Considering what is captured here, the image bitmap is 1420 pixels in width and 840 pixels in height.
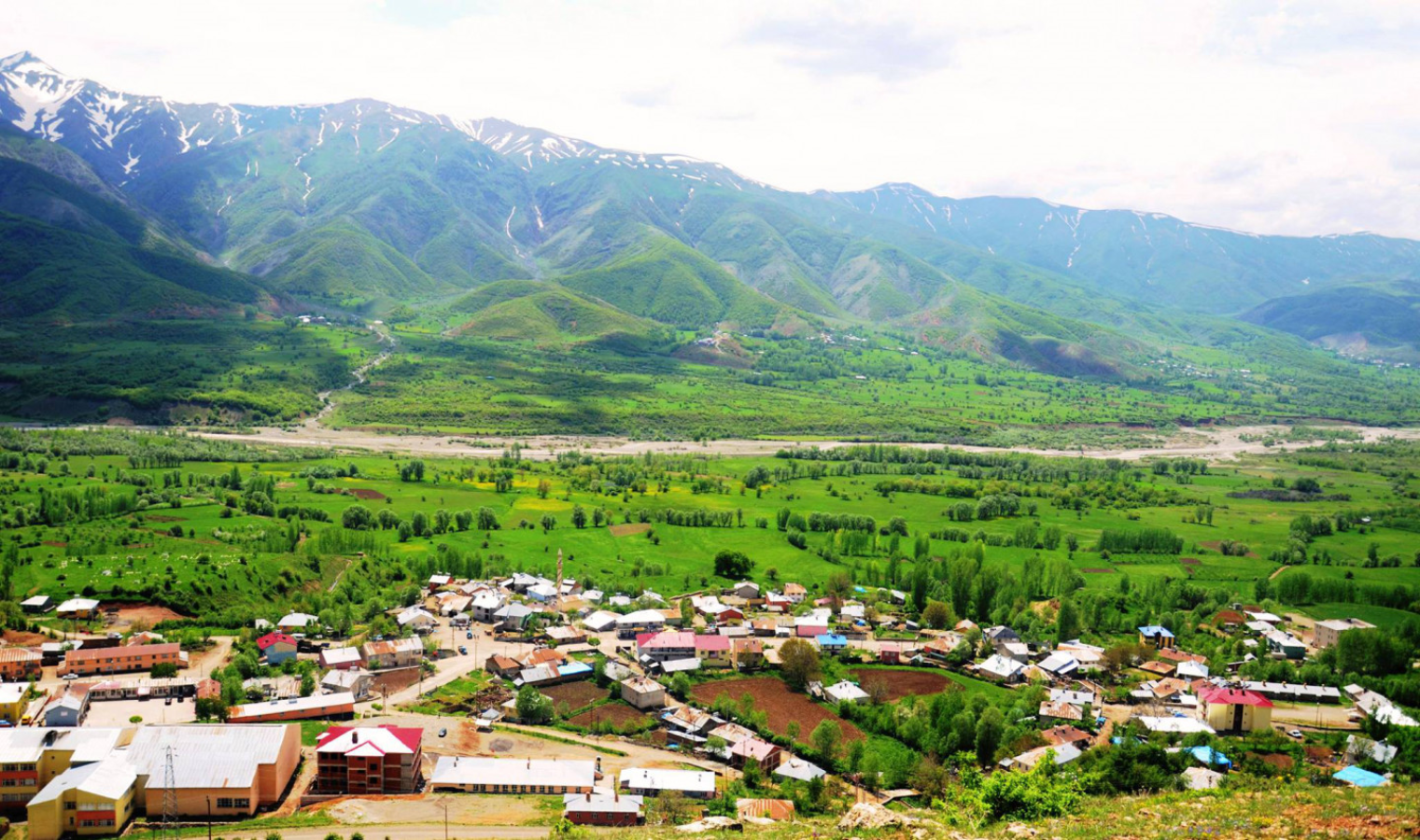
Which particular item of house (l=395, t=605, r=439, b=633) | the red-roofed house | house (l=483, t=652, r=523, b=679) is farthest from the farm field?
house (l=395, t=605, r=439, b=633)

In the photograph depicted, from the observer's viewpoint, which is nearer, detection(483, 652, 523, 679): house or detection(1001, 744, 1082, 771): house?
detection(1001, 744, 1082, 771): house

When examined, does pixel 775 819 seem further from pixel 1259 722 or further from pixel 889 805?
pixel 1259 722

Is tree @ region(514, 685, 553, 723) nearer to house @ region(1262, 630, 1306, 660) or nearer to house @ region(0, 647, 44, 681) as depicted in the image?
house @ region(0, 647, 44, 681)

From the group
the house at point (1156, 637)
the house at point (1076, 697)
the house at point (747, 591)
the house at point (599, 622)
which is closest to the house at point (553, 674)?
the house at point (599, 622)

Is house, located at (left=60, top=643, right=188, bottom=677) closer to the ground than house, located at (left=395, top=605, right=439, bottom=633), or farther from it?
farther from it

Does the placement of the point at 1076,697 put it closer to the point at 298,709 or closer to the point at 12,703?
the point at 298,709
